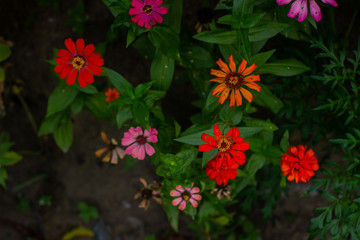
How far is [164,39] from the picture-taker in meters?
1.60

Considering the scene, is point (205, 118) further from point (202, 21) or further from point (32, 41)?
point (32, 41)

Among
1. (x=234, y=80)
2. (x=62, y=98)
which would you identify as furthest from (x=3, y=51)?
(x=234, y=80)

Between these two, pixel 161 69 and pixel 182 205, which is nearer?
pixel 182 205

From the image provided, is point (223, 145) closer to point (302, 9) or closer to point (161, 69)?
point (161, 69)

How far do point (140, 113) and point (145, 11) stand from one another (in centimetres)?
47

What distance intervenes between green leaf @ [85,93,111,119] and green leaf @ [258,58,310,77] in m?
0.94

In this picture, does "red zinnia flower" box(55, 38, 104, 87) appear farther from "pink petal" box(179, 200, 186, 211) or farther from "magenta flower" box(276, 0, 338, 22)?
"magenta flower" box(276, 0, 338, 22)

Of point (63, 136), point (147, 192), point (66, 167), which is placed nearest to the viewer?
point (147, 192)

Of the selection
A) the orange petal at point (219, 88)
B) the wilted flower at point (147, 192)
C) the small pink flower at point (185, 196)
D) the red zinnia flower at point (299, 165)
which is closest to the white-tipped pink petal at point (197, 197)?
the small pink flower at point (185, 196)

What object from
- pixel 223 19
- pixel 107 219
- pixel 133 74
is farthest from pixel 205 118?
pixel 107 219

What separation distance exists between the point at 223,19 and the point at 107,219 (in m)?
2.06

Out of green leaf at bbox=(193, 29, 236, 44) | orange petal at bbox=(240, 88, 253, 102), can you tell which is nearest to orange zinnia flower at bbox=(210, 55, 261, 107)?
orange petal at bbox=(240, 88, 253, 102)

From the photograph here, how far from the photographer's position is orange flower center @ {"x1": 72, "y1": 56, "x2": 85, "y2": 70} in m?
1.50

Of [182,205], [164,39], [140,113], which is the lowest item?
[182,205]
